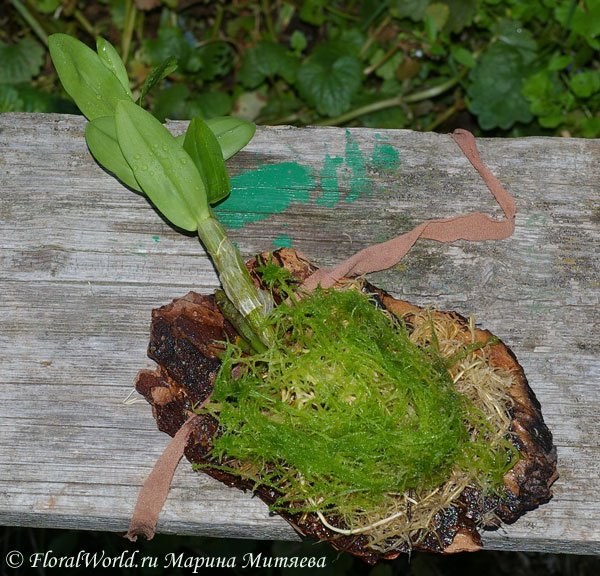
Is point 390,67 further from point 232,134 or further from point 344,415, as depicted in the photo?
point 344,415

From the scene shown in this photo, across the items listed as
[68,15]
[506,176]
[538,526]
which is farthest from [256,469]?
[68,15]

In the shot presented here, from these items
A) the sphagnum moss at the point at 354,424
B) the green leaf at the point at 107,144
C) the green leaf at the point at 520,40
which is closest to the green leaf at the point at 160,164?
the green leaf at the point at 107,144

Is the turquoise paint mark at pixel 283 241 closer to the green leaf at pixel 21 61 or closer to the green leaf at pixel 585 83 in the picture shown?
the green leaf at pixel 585 83

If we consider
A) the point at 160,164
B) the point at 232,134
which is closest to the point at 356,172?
the point at 232,134

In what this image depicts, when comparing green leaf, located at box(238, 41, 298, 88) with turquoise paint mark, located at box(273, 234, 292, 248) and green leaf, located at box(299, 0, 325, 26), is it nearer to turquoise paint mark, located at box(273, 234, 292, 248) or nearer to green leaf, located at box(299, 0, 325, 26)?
green leaf, located at box(299, 0, 325, 26)

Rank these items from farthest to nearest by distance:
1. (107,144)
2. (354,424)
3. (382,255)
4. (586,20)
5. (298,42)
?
(298,42)
(586,20)
(382,255)
(107,144)
(354,424)
